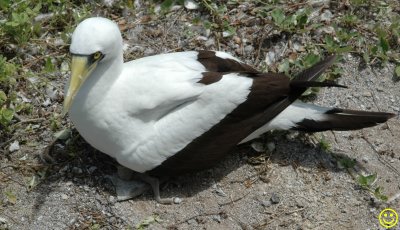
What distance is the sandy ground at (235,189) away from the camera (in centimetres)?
427

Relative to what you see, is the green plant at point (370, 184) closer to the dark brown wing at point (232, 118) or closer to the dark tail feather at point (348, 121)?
the dark tail feather at point (348, 121)

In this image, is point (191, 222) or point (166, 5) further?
point (166, 5)

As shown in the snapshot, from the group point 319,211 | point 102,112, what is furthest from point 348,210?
point 102,112

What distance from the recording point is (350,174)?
4559 mm

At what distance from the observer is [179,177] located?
4562 millimetres

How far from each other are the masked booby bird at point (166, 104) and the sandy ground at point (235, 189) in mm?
227

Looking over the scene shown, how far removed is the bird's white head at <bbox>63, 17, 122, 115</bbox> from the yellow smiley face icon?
2.12 metres

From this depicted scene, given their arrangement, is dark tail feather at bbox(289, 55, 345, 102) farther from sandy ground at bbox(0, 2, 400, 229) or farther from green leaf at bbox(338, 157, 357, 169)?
green leaf at bbox(338, 157, 357, 169)

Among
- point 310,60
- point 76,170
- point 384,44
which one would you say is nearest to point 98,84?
point 76,170

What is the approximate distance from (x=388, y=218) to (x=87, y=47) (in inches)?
89.8

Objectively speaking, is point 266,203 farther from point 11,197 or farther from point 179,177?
point 11,197

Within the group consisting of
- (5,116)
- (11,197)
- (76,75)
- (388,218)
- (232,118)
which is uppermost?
(76,75)

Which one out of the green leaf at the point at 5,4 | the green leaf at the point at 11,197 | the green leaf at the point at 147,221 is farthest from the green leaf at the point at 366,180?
the green leaf at the point at 5,4

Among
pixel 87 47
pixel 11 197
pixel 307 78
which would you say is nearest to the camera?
pixel 87 47
